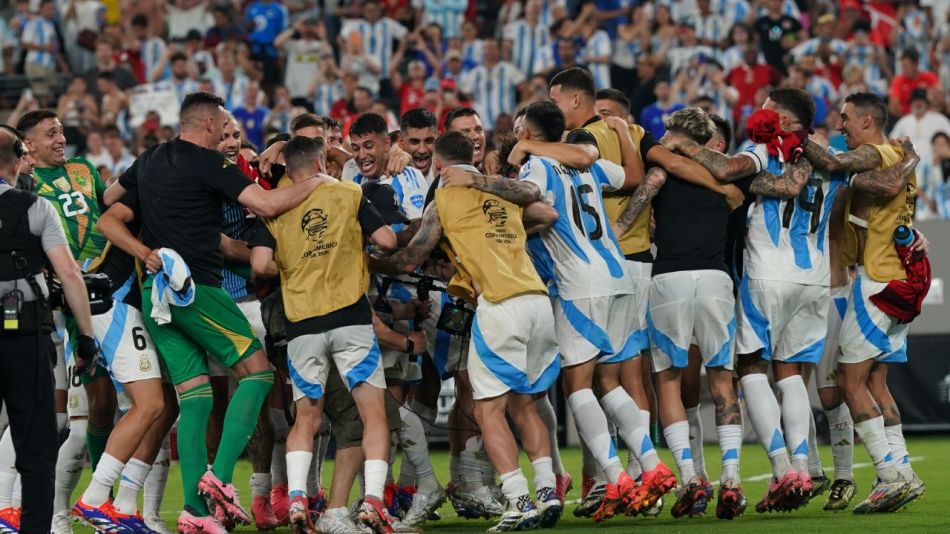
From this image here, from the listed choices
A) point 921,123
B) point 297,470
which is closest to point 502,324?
point 297,470

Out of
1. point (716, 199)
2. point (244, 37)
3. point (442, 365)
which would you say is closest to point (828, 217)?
point (716, 199)

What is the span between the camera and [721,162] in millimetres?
9516

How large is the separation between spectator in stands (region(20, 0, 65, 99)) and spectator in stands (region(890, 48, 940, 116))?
13393 mm

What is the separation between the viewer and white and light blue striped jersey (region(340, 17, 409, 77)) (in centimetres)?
2295

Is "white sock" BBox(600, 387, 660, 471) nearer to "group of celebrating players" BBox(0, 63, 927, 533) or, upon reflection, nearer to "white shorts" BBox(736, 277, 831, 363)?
"group of celebrating players" BBox(0, 63, 927, 533)

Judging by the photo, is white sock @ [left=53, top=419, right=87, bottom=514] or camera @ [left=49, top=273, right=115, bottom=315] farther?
white sock @ [left=53, top=419, right=87, bottom=514]

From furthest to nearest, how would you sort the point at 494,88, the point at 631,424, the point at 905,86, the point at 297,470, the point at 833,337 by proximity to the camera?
the point at 494,88, the point at 905,86, the point at 833,337, the point at 631,424, the point at 297,470

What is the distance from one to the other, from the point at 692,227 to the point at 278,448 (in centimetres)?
323

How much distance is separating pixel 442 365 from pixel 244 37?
1484 cm

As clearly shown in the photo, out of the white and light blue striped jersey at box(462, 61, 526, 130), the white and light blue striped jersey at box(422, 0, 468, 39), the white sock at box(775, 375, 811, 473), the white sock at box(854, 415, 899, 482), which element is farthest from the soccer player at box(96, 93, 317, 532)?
the white and light blue striped jersey at box(422, 0, 468, 39)

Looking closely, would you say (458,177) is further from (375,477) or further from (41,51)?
(41,51)

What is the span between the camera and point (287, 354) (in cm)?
892

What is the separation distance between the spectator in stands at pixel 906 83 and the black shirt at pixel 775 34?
1805 millimetres

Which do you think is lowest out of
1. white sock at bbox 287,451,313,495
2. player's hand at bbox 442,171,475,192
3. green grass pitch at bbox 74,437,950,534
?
green grass pitch at bbox 74,437,950,534
